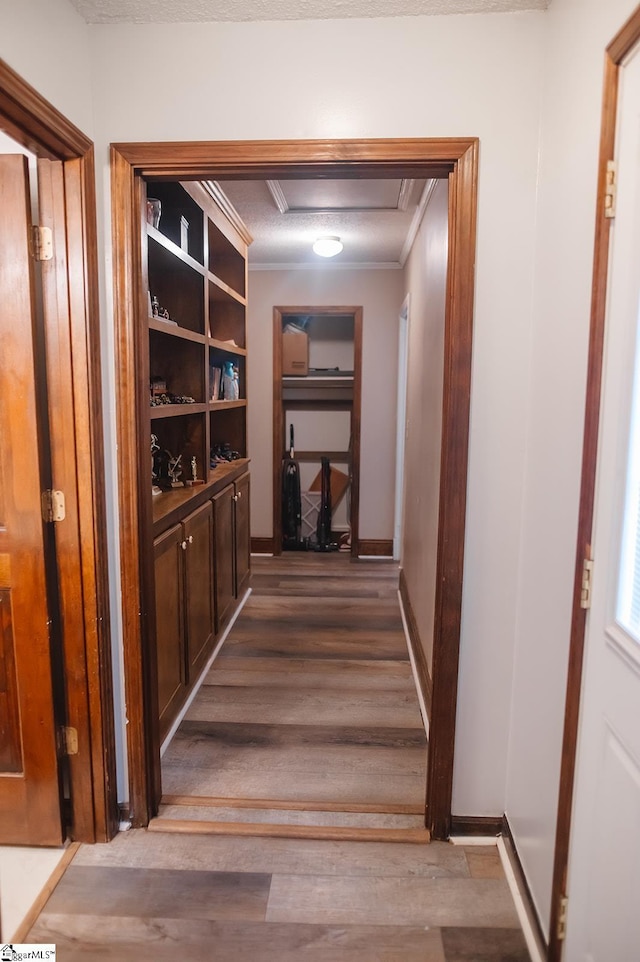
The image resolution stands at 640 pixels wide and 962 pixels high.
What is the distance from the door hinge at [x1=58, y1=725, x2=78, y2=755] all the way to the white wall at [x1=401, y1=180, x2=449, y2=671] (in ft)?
4.35

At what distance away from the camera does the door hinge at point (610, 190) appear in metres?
1.18

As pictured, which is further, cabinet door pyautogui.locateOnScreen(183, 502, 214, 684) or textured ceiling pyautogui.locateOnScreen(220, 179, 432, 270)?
textured ceiling pyautogui.locateOnScreen(220, 179, 432, 270)

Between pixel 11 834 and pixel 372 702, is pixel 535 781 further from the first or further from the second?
pixel 11 834

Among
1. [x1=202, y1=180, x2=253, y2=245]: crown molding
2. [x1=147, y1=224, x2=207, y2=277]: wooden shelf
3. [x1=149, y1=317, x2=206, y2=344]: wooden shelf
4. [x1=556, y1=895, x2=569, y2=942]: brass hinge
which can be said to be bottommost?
[x1=556, y1=895, x2=569, y2=942]: brass hinge

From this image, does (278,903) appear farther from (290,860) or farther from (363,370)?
(363,370)

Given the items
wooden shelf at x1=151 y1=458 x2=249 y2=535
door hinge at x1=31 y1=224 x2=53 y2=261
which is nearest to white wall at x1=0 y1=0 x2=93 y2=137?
door hinge at x1=31 y1=224 x2=53 y2=261

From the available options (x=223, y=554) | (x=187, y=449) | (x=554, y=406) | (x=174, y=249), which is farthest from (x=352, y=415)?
(x=554, y=406)

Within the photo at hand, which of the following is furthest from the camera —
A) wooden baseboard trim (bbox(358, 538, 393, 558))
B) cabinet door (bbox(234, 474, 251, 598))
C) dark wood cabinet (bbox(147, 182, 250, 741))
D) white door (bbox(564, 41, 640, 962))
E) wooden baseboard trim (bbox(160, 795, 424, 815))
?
wooden baseboard trim (bbox(358, 538, 393, 558))

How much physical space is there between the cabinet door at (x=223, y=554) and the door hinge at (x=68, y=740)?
53.9 inches

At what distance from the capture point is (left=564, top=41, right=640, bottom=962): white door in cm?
109

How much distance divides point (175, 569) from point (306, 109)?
68.2 inches

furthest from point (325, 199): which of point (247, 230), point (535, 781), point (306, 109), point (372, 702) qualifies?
point (535, 781)

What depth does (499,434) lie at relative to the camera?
5.74ft

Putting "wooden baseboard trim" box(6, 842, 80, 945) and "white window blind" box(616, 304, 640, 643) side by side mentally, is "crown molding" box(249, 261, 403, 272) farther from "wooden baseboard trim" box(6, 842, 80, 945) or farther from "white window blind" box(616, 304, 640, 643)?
"wooden baseboard trim" box(6, 842, 80, 945)
